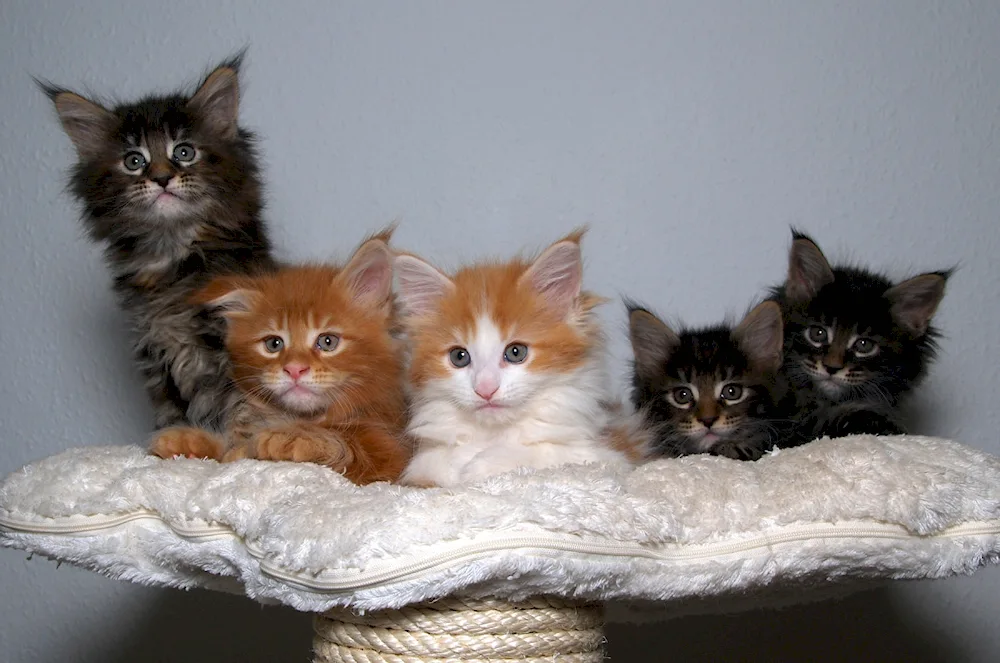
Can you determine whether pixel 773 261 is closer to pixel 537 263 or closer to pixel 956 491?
pixel 537 263

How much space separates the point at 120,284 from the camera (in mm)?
1674

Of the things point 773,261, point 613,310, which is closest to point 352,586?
point 613,310

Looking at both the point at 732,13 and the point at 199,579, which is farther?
the point at 732,13

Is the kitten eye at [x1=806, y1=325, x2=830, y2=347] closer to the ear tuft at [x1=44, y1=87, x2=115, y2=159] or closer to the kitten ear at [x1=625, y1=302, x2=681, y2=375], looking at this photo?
the kitten ear at [x1=625, y1=302, x2=681, y2=375]

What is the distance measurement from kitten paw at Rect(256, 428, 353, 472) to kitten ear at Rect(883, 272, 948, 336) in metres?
1.09

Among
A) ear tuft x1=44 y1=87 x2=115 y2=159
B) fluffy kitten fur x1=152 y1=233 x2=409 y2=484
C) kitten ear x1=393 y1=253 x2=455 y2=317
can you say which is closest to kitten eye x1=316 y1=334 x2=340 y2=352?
fluffy kitten fur x1=152 y1=233 x2=409 y2=484

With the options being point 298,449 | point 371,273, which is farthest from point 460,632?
point 371,273

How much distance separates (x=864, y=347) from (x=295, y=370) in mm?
1059

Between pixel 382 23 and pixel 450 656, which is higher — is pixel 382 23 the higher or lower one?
the higher one

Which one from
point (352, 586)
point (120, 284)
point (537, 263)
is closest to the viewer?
point (352, 586)

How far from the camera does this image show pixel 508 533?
3.25 feet

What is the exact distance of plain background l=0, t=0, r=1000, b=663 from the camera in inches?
87.5

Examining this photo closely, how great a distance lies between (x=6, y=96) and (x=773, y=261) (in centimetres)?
197

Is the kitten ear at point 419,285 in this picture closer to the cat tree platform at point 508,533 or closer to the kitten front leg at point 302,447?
the kitten front leg at point 302,447
